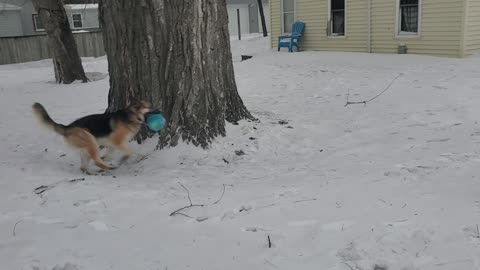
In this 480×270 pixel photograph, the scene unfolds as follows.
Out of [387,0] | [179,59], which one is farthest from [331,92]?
[387,0]

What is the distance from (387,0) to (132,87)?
37.9 feet

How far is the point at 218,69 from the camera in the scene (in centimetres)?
570

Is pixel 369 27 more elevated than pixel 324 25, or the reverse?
pixel 324 25

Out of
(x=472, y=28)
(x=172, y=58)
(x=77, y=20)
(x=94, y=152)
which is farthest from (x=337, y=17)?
(x=77, y=20)

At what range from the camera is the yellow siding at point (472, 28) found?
12.7 m

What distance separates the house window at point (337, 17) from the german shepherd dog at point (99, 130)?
1284 centimetres

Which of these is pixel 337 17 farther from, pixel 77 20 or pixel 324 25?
pixel 77 20

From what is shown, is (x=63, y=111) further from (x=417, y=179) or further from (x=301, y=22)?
(x=301, y=22)

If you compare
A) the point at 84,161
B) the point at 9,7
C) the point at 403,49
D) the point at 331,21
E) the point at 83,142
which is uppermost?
the point at 9,7

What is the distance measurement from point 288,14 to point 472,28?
24.2 feet

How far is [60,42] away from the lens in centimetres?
1379

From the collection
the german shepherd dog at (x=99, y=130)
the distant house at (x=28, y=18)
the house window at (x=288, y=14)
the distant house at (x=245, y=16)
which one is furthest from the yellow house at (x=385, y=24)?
the distant house at (x=245, y=16)

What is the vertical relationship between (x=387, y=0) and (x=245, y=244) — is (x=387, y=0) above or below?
above

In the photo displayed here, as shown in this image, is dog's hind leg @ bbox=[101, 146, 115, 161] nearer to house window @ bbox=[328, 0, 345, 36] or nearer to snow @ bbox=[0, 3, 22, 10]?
house window @ bbox=[328, 0, 345, 36]
